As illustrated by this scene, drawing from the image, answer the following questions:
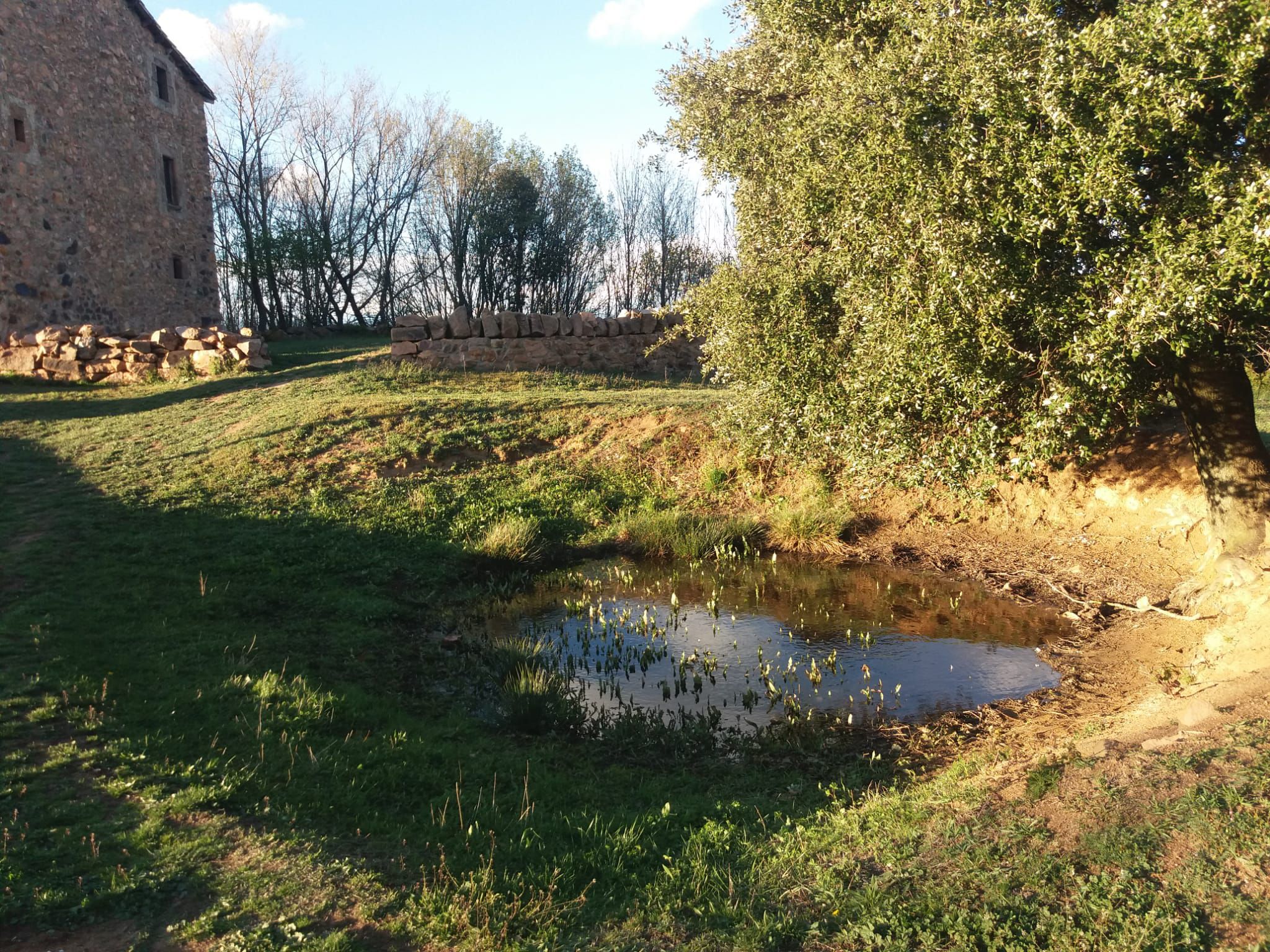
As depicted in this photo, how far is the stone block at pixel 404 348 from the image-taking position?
733 inches

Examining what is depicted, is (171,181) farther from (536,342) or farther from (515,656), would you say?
(515,656)

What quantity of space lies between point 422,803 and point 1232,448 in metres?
8.26

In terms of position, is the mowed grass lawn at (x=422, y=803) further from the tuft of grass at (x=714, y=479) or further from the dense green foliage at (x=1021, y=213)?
the tuft of grass at (x=714, y=479)

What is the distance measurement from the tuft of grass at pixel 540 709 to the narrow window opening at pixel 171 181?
78.8 ft

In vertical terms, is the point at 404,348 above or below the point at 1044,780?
above

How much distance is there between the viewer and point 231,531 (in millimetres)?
10539

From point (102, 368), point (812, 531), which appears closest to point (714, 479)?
point (812, 531)

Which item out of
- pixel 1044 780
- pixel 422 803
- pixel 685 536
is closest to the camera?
pixel 1044 780

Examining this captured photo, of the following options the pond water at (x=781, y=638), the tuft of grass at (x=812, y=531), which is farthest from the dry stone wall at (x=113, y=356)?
the tuft of grass at (x=812, y=531)

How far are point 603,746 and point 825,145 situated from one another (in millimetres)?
6153

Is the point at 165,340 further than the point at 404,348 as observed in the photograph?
Yes

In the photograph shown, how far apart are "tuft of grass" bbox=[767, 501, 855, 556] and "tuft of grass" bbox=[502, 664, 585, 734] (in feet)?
18.4

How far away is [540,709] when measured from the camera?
22.6ft

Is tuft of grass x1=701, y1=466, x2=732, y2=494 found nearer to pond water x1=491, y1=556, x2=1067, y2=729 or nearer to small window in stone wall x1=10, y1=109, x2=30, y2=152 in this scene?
pond water x1=491, y1=556, x2=1067, y2=729
